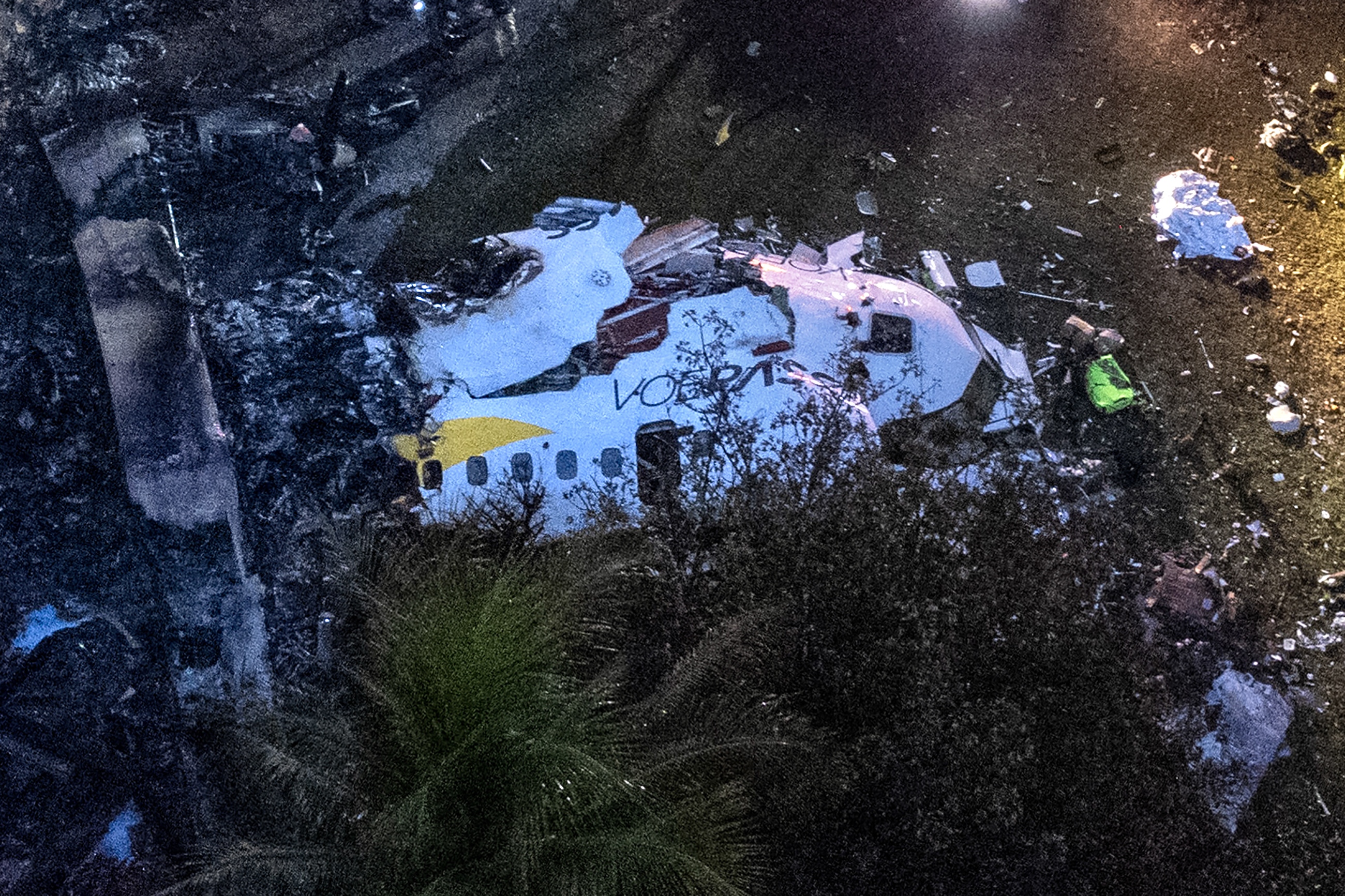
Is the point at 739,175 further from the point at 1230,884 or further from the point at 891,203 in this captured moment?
the point at 1230,884

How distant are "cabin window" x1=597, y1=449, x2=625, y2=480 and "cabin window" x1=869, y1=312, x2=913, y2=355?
137 cm

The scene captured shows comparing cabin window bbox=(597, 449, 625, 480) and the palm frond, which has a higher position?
cabin window bbox=(597, 449, 625, 480)

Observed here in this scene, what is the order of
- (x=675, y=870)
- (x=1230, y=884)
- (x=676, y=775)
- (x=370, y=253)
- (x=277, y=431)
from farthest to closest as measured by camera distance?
(x=370, y=253), (x=277, y=431), (x=1230, y=884), (x=676, y=775), (x=675, y=870)

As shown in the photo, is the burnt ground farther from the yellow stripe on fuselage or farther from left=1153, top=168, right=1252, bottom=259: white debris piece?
the yellow stripe on fuselage

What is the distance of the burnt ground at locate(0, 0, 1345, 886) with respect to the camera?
4.50 m

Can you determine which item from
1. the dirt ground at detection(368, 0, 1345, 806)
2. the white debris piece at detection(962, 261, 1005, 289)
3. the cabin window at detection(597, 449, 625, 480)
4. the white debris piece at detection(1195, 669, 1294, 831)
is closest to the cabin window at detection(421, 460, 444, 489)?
the cabin window at detection(597, 449, 625, 480)

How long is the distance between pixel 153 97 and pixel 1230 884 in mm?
6516

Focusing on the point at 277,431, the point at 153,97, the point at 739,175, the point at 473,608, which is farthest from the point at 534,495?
the point at 153,97

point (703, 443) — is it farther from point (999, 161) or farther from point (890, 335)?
point (999, 161)

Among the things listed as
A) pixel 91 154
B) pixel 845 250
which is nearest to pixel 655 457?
pixel 845 250

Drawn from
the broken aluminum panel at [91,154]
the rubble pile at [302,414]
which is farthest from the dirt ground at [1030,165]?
the broken aluminum panel at [91,154]

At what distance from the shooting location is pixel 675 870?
9.84 ft

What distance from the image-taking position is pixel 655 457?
432 cm

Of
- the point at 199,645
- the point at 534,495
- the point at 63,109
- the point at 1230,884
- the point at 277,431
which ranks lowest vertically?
the point at 1230,884
